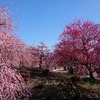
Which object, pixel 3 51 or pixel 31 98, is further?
pixel 31 98

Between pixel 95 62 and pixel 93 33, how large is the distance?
3.01m

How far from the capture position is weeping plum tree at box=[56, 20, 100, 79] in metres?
25.1

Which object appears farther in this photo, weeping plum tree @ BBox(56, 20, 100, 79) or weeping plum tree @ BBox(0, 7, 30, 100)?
weeping plum tree @ BBox(56, 20, 100, 79)

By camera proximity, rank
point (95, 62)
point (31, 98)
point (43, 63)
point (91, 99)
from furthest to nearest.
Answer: point (43, 63) < point (95, 62) < point (31, 98) < point (91, 99)

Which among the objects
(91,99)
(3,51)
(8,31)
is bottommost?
(91,99)

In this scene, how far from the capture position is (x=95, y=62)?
24891 millimetres

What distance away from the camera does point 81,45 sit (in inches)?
1003

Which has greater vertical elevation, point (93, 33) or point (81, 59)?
point (93, 33)

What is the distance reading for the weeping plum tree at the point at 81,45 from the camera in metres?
25.1

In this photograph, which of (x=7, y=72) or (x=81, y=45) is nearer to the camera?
(x=7, y=72)

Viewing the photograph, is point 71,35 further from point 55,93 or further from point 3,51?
point 3,51

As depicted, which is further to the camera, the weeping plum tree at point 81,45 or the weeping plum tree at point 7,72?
the weeping plum tree at point 81,45

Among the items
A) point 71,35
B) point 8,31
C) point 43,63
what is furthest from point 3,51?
point 43,63

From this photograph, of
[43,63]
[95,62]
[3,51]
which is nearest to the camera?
[3,51]
